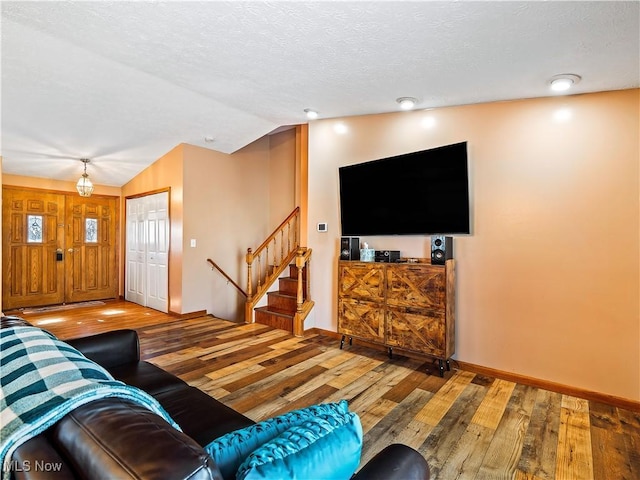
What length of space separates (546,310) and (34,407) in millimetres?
3344

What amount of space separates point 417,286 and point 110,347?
250cm

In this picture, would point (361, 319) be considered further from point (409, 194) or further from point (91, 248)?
point (91, 248)

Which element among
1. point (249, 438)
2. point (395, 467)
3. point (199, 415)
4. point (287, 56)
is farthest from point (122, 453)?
point (287, 56)

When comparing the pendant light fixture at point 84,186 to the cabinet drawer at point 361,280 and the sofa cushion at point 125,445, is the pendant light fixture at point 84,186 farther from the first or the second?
the sofa cushion at point 125,445

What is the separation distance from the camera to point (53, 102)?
3.66 meters

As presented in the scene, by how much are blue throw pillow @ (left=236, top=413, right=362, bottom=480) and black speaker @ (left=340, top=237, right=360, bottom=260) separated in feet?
9.39

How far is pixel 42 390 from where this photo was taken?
0.84m

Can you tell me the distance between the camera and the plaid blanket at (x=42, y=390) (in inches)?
29.3

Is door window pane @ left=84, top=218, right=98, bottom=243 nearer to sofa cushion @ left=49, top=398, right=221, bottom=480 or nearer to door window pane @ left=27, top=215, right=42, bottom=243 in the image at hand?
door window pane @ left=27, top=215, right=42, bottom=243

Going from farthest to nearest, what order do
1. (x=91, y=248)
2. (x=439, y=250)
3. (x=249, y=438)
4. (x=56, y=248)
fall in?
1. (x=91, y=248)
2. (x=56, y=248)
3. (x=439, y=250)
4. (x=249, y=438)

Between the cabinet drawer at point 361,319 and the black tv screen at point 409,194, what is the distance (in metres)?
0.82

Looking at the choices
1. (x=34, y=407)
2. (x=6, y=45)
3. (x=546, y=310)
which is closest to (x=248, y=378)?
(x=34, y=407)

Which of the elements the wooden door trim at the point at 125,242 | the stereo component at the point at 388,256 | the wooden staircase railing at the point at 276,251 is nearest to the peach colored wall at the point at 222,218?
the wooden staircase railing at the point at 276,251

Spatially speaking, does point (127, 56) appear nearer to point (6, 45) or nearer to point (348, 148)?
point (6, 45)
